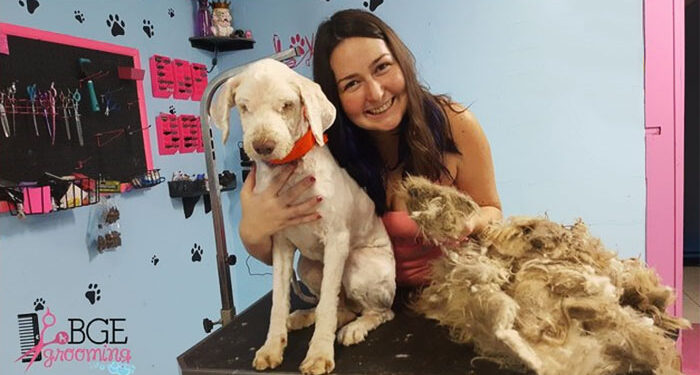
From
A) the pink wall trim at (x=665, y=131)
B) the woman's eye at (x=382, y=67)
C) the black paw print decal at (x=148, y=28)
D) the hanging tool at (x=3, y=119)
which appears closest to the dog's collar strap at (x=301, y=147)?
the woman's eye at (x=382, y=67)

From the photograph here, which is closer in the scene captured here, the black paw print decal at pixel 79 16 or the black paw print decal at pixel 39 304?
the black paw print decal at pixel 39 304

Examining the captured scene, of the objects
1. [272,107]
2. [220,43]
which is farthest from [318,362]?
[220,43]

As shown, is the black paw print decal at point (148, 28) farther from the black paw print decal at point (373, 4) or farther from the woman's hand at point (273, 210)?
the woman's hand at point (273, 210)

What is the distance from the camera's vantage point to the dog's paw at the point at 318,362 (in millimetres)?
812

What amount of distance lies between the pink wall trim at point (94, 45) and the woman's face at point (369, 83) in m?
1.07

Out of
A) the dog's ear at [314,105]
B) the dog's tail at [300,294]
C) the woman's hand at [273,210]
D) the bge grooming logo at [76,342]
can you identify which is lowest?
the bge grooming logo at [76,342]

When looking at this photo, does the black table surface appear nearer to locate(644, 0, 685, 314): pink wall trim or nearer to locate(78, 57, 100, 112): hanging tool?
locate(78, 57, 100, 112): hanging tool

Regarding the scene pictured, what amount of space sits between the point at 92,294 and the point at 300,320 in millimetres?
1051

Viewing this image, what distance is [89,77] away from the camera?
1.73 m

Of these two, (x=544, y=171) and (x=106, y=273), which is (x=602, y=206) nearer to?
(x=544, y=171)

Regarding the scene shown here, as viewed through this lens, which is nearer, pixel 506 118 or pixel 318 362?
pixel 318 362

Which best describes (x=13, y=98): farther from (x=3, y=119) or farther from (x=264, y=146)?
(x=264, y=146)

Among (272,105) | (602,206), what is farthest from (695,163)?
(272,105)

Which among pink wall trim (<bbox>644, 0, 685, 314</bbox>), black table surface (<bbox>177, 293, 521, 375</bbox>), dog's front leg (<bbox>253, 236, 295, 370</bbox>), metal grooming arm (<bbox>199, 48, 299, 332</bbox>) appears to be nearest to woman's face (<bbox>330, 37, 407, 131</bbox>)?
metal grooming arm (<bbox>199, 48, 299, 332</bbox>)
